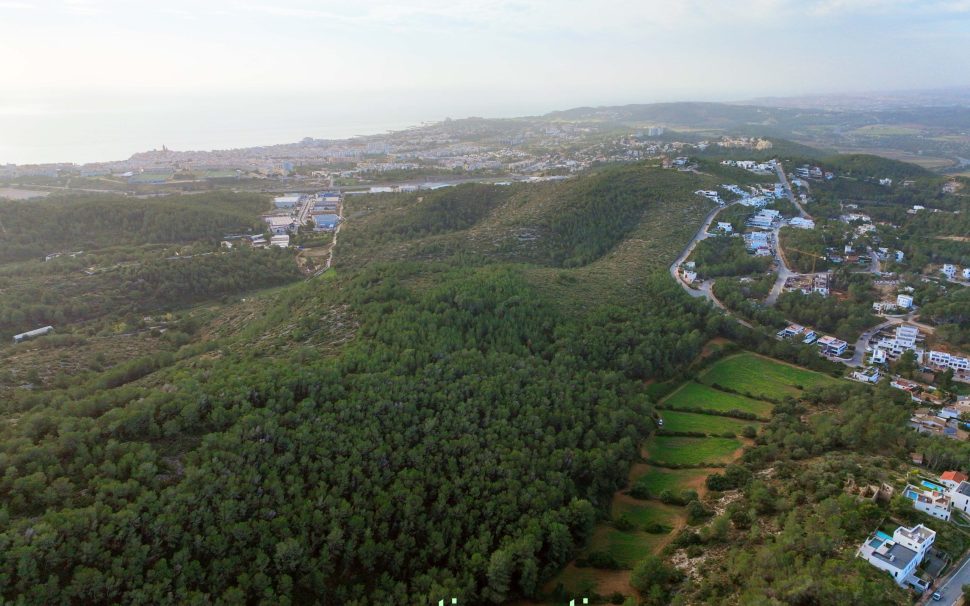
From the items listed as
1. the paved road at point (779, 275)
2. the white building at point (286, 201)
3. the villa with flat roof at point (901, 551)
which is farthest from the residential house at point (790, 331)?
the white building at point (286, 201)

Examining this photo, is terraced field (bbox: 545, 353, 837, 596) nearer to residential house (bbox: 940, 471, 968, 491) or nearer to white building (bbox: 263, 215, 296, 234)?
residential house (bbox: 940, 471, 968, 491)

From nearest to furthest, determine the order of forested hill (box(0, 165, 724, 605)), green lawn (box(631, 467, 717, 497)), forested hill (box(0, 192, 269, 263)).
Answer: forested hill (box(0, 165, 724, 605))
green lawn (box(631, 467, 717, 497))
forested hill (box(0, 192, 269, 263))

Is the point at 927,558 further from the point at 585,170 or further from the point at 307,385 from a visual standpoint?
the point at 585,170

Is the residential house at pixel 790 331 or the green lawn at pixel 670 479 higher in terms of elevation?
the residential house at pixel 790 331

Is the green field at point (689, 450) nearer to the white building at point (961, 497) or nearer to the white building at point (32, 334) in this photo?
the white building at point (961, 497)

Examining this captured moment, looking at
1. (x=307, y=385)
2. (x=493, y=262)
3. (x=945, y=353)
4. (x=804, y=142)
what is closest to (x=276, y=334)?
(x=307, y=385)

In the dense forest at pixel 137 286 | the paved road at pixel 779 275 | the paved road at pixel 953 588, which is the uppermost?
the dense forest at pixel 137 286

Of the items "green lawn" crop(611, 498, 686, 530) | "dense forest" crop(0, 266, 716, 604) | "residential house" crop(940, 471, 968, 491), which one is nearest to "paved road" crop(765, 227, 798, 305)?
"dense forest" crop(0, 266, 716, 604)
